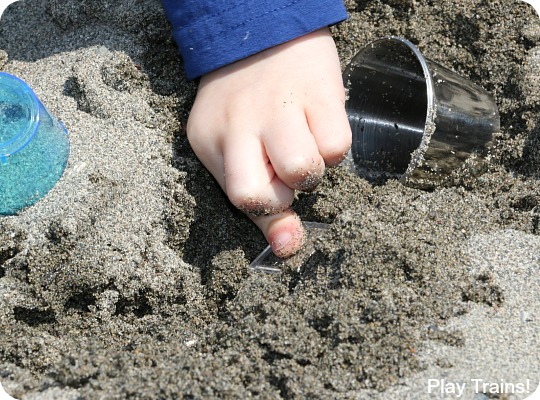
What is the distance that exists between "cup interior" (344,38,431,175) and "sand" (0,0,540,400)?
0.10 meters

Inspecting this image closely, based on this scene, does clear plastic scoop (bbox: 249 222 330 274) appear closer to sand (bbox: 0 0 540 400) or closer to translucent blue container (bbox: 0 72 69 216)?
sand (bbox: 0 0 540 400)

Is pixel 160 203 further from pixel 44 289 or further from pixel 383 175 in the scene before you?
pixel 383 175

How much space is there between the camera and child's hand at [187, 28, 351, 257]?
1.49 m

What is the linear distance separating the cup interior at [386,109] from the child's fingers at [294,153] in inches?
14.2

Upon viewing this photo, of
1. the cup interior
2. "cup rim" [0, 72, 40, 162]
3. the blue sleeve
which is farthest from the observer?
Answer: the cup interior

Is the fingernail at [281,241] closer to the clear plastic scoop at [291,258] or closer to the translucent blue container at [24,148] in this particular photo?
the clear plastic scoop at [291,258]

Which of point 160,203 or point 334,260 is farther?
point 160,203

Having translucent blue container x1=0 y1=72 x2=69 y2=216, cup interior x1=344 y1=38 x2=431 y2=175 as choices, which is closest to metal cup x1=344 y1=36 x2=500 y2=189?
cup interior x1=344 y1=38 x2=431 y2=175

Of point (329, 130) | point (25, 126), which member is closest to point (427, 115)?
point (329, 130)

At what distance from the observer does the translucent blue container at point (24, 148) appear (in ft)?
→ 4.72

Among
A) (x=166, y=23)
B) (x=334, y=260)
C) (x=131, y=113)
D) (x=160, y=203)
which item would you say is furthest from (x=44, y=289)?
(x=166, y=23)

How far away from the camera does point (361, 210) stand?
1379 millimetres

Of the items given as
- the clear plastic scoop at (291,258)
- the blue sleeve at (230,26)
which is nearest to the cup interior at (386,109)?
the blue sleeve at (230,26)

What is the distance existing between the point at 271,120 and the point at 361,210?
324 millimetres
